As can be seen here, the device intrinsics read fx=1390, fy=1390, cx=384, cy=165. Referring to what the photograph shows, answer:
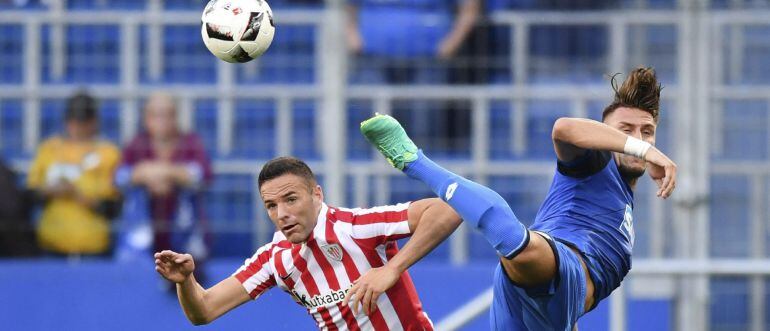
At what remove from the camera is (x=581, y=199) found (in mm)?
5887

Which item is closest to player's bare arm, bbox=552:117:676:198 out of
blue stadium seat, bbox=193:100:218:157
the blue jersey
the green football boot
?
the blue jersey

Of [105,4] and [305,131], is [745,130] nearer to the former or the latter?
[305,131]

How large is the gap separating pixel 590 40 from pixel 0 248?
400 centimetres

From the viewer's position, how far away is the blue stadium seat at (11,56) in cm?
920

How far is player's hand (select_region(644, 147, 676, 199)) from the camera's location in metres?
5.03

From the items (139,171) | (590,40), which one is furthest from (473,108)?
(139,171)

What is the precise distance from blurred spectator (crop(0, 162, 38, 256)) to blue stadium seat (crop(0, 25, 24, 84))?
784 millimetres

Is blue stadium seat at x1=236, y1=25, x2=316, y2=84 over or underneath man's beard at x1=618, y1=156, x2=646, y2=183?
over

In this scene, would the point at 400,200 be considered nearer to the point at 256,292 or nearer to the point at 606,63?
the point at 606,63

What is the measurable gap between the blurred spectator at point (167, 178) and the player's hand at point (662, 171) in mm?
3919

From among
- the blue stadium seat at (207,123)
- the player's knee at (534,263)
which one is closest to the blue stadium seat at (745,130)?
the blue stadium seat at (207,123)

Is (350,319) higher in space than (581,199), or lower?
lower

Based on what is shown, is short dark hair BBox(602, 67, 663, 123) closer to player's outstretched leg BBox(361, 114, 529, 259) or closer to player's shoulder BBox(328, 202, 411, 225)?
player's outstretched leg BBox(361, 114, 529, 259)

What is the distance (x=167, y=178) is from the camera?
28.4 feet
